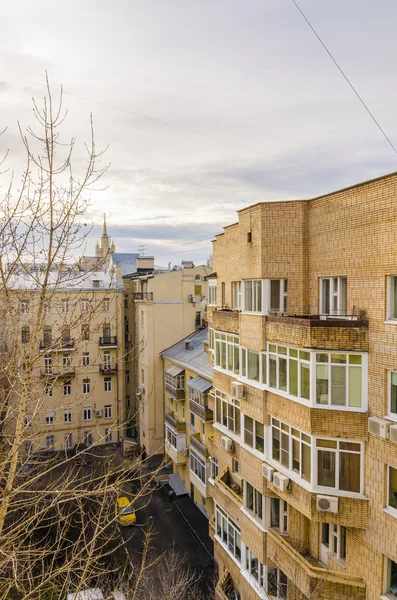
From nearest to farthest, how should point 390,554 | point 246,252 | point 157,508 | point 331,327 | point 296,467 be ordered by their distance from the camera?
point 390,554
point 331,327
point 296,467
point 246,252
point 157,508

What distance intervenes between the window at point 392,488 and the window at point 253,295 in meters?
4.99

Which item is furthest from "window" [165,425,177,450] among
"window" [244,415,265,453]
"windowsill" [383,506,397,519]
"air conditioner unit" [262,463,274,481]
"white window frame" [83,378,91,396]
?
"windowsill" [383,506,397,519]

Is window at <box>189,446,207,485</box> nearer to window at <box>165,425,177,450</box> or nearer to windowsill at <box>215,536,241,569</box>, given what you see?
window at <box>165,425,177,450</box>

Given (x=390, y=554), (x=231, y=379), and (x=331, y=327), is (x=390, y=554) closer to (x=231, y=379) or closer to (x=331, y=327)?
(x=331, y=327)

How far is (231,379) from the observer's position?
13453 millimetres

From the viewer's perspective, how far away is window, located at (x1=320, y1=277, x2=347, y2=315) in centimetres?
1013

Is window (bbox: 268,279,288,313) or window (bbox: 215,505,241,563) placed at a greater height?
window (bbox: 268,279,288,313)

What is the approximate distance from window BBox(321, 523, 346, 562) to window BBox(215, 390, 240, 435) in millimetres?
3786

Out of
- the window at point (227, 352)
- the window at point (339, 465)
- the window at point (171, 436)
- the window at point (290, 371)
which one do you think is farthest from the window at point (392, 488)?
the window at point (171, 436)

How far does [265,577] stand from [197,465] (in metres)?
10.3

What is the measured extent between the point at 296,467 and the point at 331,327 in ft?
12.1

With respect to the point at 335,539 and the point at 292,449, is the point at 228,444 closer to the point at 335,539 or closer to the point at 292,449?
the point at 292,449

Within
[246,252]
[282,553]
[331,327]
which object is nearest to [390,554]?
[282,553]

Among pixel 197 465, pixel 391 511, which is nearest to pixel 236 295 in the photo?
pixel 391 511
